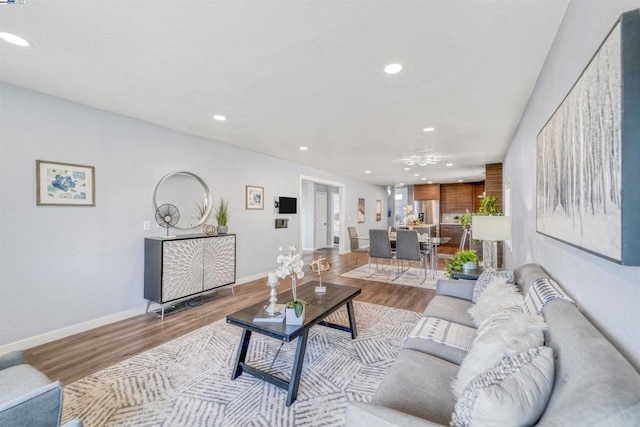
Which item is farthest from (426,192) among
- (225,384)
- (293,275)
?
(225,384)

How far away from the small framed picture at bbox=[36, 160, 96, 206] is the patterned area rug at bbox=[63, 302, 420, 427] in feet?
5.83

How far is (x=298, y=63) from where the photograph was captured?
2.12m

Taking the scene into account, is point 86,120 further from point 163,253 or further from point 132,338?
point 132,338

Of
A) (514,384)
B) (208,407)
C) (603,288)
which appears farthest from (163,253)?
(603,288)

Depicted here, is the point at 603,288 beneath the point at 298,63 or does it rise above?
beneath

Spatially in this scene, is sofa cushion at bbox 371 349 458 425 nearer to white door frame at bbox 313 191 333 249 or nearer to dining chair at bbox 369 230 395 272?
dining chair at bbox 369 230 395 272

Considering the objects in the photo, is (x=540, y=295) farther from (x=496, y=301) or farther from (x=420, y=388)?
(x=420, y=388)

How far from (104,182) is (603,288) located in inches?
165

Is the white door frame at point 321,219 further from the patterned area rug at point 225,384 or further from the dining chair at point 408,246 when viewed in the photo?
the patterned area rug at point 225,384

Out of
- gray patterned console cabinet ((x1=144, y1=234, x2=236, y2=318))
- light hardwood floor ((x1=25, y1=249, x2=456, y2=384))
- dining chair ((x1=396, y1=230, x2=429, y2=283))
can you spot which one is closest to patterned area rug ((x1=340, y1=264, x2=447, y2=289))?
dining chair ((x1=396, y1=230, x2=429, y2=283))

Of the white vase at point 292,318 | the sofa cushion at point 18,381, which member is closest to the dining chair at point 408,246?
the white vase at point 292,318

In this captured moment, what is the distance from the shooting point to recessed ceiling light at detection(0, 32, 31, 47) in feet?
5.89

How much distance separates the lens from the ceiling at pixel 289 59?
1.58 metres

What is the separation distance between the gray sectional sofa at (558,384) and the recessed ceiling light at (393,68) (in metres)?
1.82
